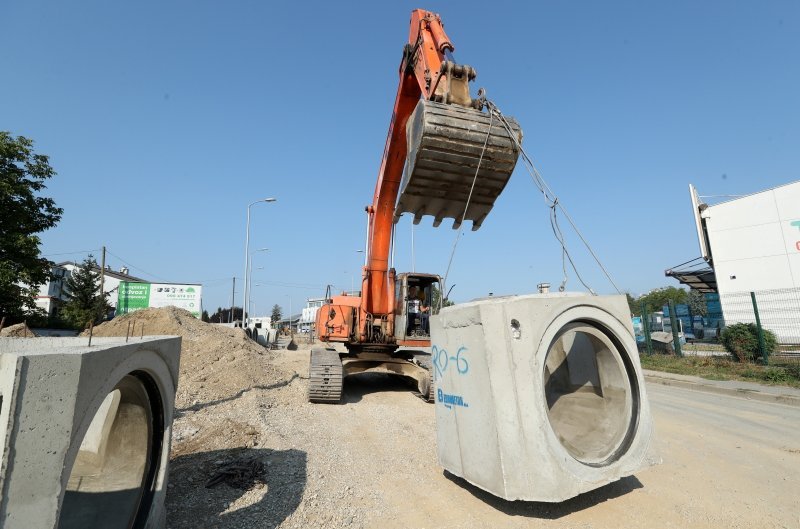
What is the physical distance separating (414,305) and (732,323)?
11662 millimetres

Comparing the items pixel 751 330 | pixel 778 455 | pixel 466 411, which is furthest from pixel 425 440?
pixel 751 330

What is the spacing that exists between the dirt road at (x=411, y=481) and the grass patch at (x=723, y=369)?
4857mm

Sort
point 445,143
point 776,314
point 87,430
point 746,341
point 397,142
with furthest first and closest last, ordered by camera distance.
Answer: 1. point 776,314
2. point 746,341
3. point 397,142
4. point 445,143
5. point 87,430

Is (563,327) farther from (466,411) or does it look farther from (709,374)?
(709,374)

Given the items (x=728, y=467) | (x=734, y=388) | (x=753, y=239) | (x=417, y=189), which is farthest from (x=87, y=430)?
(x=753, y=239)

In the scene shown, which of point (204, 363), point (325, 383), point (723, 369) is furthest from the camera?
point (723, 369)

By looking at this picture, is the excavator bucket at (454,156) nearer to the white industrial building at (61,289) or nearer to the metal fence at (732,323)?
the metal fence at (732,323)

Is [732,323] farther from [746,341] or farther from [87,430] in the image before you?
[87,430]

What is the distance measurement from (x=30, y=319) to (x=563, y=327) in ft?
60.4

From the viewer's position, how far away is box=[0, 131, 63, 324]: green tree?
1359 centimetres

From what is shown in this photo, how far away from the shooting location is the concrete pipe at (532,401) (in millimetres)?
3369

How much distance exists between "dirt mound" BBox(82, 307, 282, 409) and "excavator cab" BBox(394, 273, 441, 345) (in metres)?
3.76

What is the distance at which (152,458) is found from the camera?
10.4 feet

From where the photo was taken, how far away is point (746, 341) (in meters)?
13.4
